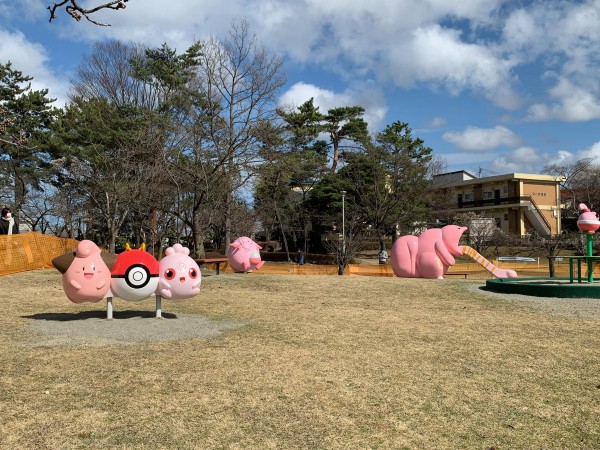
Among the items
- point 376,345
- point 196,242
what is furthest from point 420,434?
point 196,242

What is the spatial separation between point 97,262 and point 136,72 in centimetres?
2873

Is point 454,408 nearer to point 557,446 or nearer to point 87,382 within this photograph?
point 557,446

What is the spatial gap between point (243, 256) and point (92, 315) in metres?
13.0

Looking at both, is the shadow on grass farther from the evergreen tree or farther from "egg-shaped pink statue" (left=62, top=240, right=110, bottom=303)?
the evergreen tree

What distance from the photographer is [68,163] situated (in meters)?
30.9

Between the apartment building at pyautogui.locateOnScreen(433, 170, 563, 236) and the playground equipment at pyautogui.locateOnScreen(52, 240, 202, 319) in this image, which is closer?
the playground equipment at pyautogui.locateOnScreen(52, 240, 202, 319)

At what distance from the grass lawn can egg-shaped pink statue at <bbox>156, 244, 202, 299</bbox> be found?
541mm

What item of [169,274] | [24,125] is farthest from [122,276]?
[24,125]

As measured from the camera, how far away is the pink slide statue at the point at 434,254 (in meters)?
20.4

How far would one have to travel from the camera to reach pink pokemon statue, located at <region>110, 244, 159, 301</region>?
843 centimetres

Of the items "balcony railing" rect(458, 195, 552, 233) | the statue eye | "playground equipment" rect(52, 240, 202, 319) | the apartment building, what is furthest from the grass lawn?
"balcony railing" rect(458, 195, 552, 233)

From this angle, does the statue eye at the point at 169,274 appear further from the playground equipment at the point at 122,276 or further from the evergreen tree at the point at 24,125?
the evergreen tree at the point at 24,125

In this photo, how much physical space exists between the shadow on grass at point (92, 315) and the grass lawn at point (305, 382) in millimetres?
36

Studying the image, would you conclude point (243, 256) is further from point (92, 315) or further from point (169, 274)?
point (169, 274)
